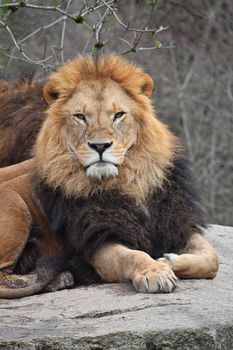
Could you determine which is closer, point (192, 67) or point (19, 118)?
point (19, 118)

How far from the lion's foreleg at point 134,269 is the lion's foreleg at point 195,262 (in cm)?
16

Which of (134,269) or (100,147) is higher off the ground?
(100,147)

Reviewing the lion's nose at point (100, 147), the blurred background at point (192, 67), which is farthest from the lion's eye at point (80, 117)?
the blurred background at point (192, 67)

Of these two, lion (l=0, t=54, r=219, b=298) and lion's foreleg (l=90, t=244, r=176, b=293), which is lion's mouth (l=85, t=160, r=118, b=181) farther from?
lion's foreleg (l=90, t=244, r=176, b=293)

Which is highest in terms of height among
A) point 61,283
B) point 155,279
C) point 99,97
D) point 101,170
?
point 99,97

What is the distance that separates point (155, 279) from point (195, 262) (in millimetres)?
390

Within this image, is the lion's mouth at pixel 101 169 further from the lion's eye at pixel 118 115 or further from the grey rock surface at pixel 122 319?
the grey rock surface at pixel 122 319

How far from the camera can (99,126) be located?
5.99 meters

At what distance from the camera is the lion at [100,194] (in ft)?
19.7

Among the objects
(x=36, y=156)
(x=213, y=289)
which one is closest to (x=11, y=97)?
(x=36, y=156)

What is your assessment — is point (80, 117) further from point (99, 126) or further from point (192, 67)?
point (192, 67)

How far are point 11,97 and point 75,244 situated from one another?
1.81m

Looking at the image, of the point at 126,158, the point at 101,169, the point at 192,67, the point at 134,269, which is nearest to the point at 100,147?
the point at 101,169

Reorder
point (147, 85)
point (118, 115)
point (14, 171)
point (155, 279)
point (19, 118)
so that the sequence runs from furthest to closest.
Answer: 1. point (19, 118)
2. point (14, 171)
3. point (147, 85)
4. point (118, 115)
5. point (155, 279)
